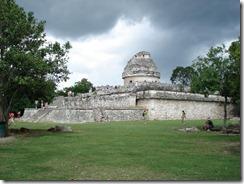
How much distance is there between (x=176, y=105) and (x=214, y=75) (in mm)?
19451

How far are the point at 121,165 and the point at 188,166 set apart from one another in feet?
5.72

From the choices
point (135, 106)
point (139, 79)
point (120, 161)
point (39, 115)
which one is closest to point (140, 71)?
point (139, 79)

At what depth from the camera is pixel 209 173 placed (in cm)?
999

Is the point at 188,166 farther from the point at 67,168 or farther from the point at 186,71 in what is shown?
the point at 186,71

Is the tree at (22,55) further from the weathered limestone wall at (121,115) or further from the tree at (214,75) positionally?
the weathered limestone wall at (121,115)

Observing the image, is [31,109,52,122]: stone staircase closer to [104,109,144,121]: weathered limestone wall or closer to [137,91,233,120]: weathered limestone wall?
[104,109,144,121]: weathered limestone wall

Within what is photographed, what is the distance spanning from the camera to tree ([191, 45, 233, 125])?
84.1ft

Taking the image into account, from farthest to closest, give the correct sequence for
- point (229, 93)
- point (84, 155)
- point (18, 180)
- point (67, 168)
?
point (229, 93)
point (84, 155)
point (67, 168)
point (18, 180)

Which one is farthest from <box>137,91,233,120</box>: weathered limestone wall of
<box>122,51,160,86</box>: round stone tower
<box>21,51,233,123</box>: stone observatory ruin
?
<box>122,51,160,86</box>: round stone tower

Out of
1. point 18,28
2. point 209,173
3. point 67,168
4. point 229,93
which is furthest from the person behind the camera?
point 229,93

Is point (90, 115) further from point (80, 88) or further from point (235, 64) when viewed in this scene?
point (80, 88)

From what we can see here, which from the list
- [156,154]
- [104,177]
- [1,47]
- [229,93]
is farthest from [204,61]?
[104,177]

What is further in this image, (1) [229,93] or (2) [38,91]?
(1) [229,93]

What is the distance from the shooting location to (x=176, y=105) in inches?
1770
